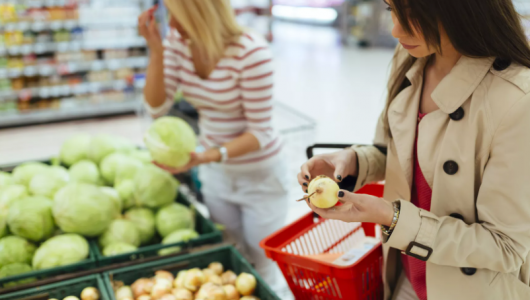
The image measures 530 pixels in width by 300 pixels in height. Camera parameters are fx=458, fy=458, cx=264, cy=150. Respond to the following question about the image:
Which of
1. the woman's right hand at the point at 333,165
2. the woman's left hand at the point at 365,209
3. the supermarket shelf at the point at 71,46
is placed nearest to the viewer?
the woman's left hand at the point at 365,209

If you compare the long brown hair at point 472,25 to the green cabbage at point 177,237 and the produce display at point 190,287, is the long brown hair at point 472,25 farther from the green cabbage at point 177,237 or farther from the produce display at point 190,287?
the green cabbage at point 177,237

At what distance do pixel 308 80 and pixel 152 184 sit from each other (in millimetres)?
6905

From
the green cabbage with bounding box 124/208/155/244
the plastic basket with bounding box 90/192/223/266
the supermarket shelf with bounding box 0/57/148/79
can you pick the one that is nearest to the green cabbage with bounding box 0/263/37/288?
the plastic basket with bounding box 90/192/223/266

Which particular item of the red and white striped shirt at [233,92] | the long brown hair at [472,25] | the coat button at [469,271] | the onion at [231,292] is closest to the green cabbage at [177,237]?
the onion at [231,292]

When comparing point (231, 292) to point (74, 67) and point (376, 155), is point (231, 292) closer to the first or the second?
point (376, 155)

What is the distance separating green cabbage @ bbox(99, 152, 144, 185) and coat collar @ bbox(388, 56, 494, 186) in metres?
1.44

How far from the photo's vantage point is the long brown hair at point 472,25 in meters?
1.06

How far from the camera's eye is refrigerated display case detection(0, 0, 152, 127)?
251 inches

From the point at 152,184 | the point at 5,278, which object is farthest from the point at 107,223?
the point at 5,278

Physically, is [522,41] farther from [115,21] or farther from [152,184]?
[115,21]

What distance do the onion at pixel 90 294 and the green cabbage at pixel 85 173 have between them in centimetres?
Result: 84

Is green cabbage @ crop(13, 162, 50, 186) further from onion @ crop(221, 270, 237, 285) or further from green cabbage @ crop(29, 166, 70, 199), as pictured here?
onion @ crop(221, 270, 237, 285)

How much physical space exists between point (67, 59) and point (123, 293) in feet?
19.2

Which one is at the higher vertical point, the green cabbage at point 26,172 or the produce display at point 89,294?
the green cabbage at point 26,172
